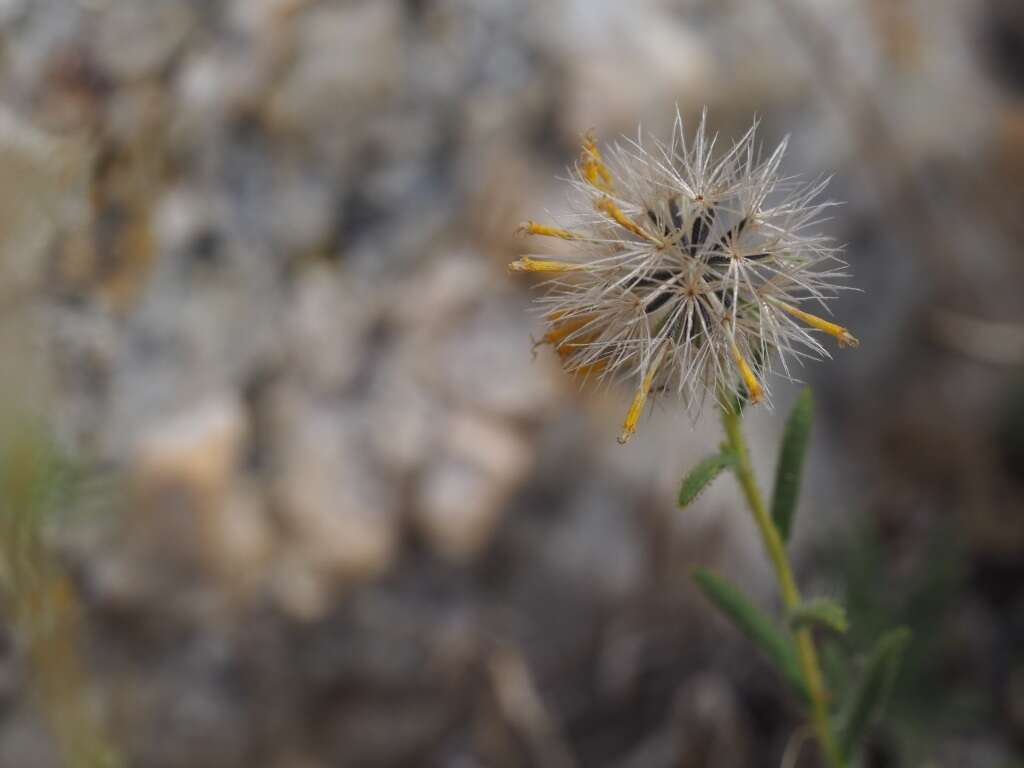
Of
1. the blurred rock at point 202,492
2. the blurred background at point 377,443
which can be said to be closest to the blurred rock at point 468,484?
the blurred background at point 377,443

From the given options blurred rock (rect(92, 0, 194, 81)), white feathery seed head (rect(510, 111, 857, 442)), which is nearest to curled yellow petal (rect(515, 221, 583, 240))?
white feathery seed head (rect(510, 111, 857, 442))

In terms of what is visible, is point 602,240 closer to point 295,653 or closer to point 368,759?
point 295,653

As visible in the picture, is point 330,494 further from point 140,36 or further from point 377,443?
point 140,36

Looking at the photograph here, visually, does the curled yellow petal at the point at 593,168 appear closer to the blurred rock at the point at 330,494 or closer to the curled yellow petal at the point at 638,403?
the curled yellow petal at the point at 638,403

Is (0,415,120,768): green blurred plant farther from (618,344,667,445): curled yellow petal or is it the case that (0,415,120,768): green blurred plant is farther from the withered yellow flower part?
(618,344,667,445): curled yellow petal

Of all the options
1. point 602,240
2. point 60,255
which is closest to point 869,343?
point 602,240
